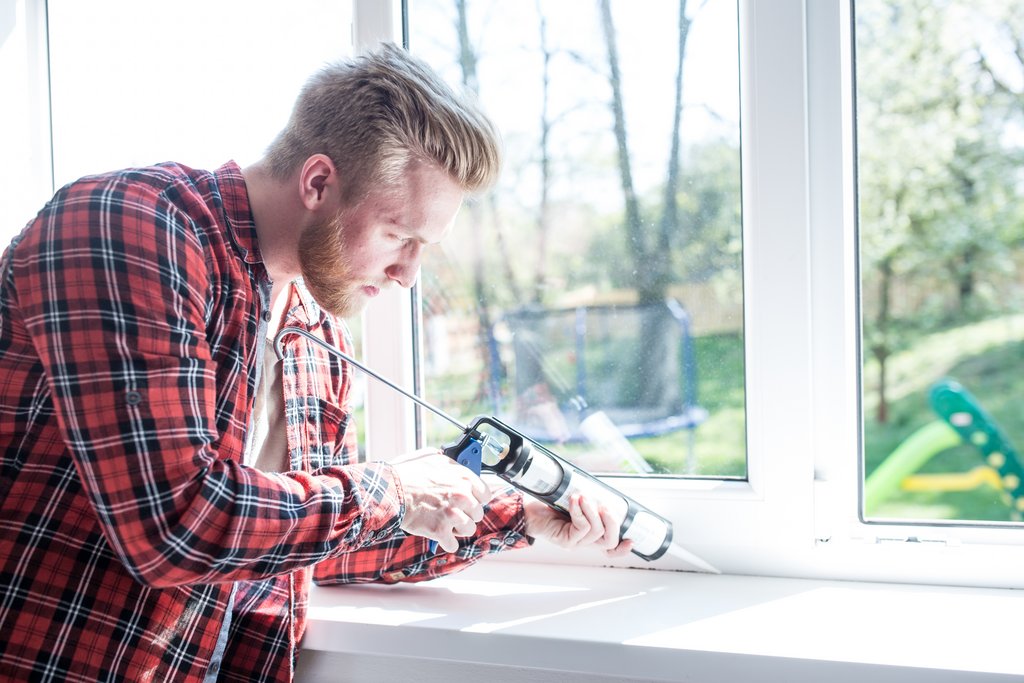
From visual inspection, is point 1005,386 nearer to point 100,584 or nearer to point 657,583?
point 657,583

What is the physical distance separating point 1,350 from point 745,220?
3.20 ft

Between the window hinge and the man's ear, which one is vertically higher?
the man's ear

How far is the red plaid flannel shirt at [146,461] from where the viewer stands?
2.43ft

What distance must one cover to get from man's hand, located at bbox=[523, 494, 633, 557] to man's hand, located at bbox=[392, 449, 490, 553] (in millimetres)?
148

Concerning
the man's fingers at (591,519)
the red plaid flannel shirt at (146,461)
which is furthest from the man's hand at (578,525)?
the red plaid flannel shirt at (146,461)

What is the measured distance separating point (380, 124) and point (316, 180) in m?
0.11

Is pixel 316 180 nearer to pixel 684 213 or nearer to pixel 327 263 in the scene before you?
pixel 327 263

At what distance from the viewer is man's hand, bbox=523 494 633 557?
1052mm

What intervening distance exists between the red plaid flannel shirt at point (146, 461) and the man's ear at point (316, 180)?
0.08m

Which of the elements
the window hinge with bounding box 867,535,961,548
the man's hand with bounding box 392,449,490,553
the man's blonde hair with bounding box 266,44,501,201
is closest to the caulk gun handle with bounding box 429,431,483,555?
the man's hand with bounding box 392,449,490,553

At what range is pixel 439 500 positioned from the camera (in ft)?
3.10

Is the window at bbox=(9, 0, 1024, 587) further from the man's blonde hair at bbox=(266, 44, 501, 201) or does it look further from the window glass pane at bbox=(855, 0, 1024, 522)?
the window glass pane at bbox=(855, 0, 1024, 522)

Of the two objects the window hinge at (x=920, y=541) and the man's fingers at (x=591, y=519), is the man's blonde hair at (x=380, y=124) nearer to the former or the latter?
the man's fingers at (x=591, y=519)

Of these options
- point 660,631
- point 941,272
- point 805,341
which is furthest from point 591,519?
point 941,272
